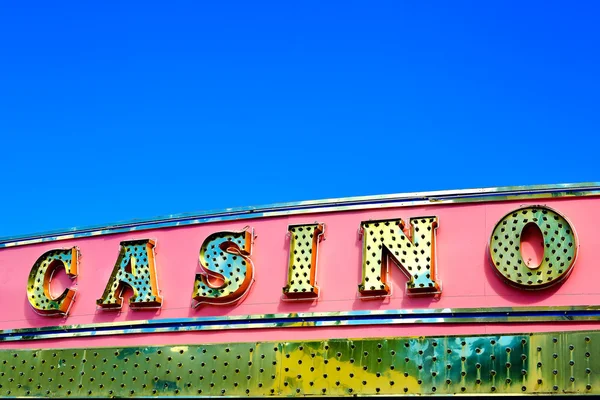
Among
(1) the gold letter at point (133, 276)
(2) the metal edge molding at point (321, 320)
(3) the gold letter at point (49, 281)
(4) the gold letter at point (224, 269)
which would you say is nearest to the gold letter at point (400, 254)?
(2) the metal edge molding at point (321, 320)

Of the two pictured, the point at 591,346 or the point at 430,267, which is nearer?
the point at 591,346

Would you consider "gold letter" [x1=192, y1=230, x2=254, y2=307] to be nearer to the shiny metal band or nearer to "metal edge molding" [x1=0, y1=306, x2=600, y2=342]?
"metal edge molding" [x1=0, y1=306, x2=600, y2=342]

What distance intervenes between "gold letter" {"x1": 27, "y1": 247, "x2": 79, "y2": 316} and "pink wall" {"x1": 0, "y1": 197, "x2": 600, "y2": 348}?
0.12 metres

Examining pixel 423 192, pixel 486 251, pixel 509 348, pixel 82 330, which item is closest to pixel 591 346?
pixel 509 348

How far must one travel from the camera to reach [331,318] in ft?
33.4

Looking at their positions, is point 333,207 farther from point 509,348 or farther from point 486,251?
point 509,348

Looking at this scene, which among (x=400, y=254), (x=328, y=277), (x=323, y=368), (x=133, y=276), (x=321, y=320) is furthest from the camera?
(x=133, y=276)

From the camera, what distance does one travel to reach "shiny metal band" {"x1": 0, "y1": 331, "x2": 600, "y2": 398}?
8695 millimetres

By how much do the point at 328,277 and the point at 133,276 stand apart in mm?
2677

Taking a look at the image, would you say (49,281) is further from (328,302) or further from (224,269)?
(328,302)

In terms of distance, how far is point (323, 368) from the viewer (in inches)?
380

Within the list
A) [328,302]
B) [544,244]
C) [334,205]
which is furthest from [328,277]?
[544,244]

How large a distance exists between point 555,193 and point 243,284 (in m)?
3.75

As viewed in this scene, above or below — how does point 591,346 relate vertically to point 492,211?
below
